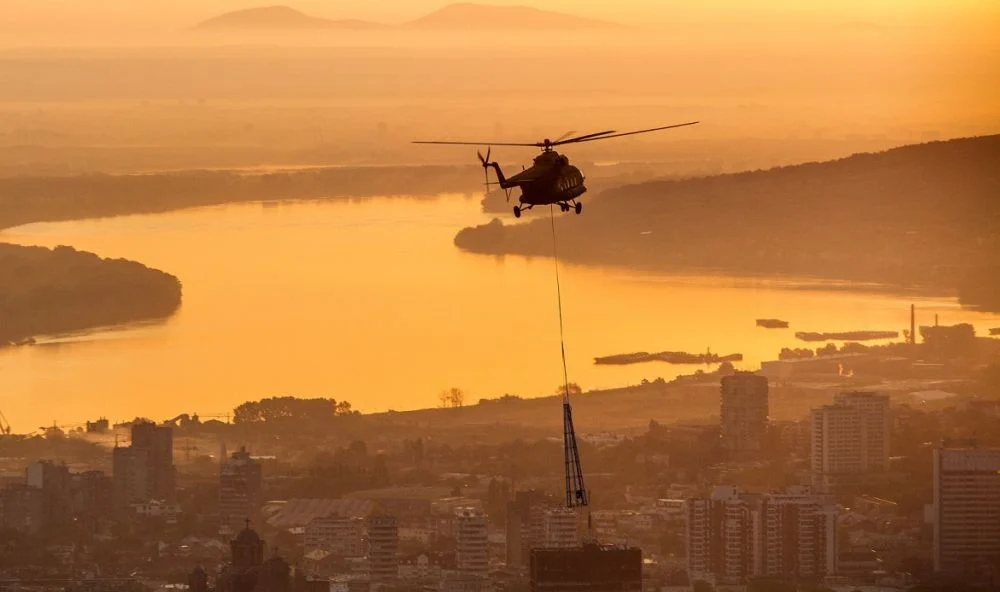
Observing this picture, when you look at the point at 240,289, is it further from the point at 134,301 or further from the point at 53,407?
the point at 53,407

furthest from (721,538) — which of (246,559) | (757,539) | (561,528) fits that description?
(246,559)

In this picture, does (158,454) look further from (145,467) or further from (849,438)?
(849,438)

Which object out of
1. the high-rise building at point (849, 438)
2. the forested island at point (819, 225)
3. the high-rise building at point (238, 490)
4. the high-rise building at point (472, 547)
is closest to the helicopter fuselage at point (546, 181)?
the high-rise building at point (472, 547)

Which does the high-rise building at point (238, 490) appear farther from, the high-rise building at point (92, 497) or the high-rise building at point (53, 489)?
the high-rise building at point (53, 489)

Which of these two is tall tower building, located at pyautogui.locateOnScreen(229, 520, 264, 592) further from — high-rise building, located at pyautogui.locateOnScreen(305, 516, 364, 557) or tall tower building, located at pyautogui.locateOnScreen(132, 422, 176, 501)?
A: tall tower building, located at pyautogui.locateOnScreen(132, 422, 176, 501)

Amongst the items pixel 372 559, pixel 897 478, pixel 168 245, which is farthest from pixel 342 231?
pixel 372 559
